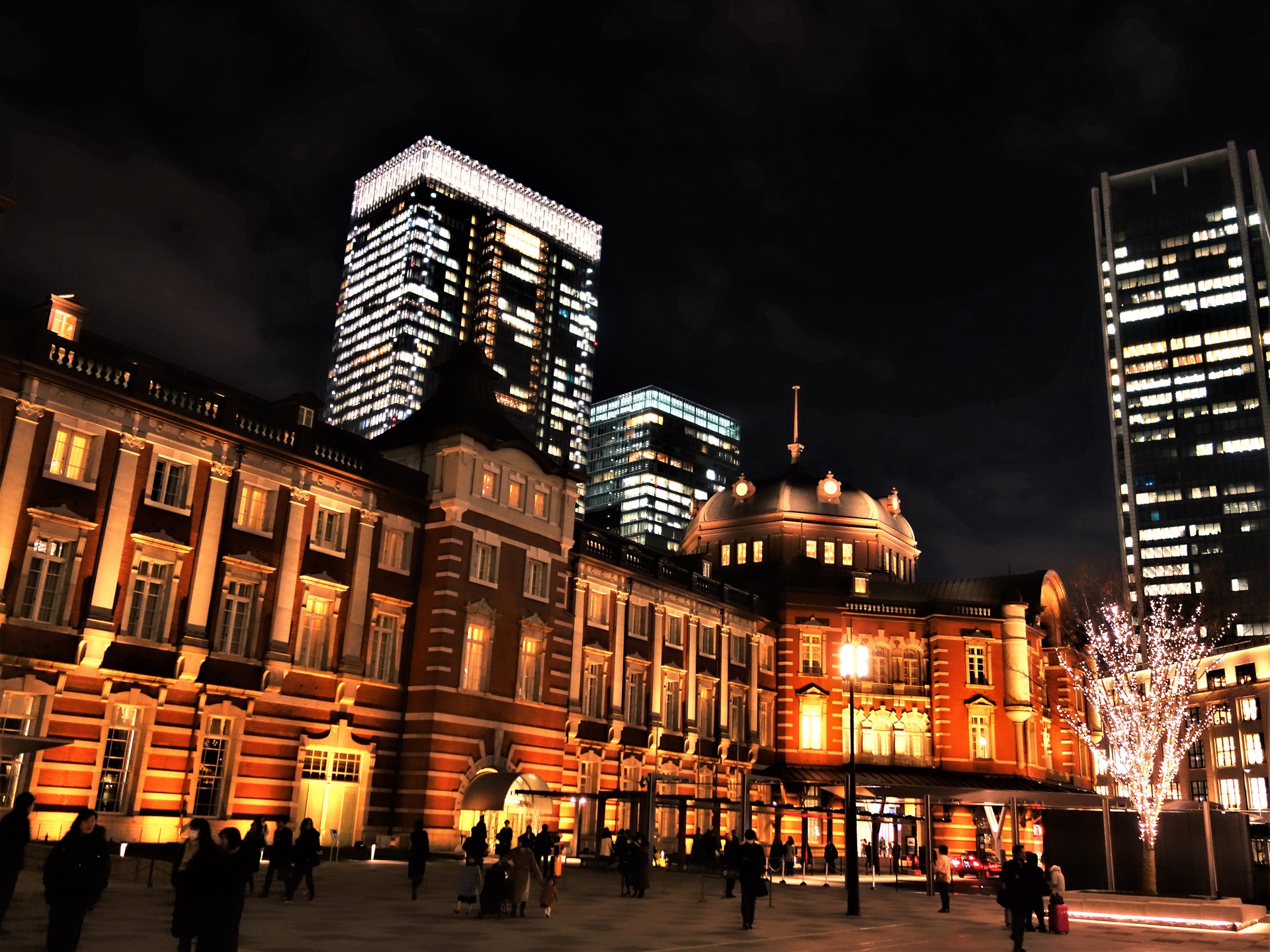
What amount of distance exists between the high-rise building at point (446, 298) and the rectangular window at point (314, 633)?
141m


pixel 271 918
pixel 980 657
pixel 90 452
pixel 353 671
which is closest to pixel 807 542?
pixel 980 657

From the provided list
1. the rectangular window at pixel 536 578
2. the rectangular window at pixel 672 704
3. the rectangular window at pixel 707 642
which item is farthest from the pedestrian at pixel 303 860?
the rectangular window at pixel 707 642

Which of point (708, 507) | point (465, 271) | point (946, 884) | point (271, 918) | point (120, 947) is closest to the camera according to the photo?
point (120, 947)

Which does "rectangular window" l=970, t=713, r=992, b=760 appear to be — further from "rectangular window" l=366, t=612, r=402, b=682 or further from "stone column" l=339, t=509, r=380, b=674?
"stone column" l=339, t=509, r=380, b=674

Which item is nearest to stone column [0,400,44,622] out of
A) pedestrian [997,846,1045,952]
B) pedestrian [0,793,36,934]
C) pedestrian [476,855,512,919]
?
pedestrian [0,793,36,934]

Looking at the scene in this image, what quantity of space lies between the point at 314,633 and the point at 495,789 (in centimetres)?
883

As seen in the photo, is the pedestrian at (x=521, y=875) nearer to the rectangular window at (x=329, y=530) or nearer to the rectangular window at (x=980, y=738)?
the rectangular window at (x=329, y=530)

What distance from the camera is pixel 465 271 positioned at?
18888 centimetres

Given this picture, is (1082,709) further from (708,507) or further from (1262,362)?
(1262,362)

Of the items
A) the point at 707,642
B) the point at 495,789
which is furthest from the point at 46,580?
the point at 707,642

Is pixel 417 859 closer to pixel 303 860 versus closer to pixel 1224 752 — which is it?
pixel 303 860

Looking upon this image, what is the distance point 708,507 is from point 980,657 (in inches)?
878

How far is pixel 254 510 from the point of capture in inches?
1548

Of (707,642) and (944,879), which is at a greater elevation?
(707,642)
